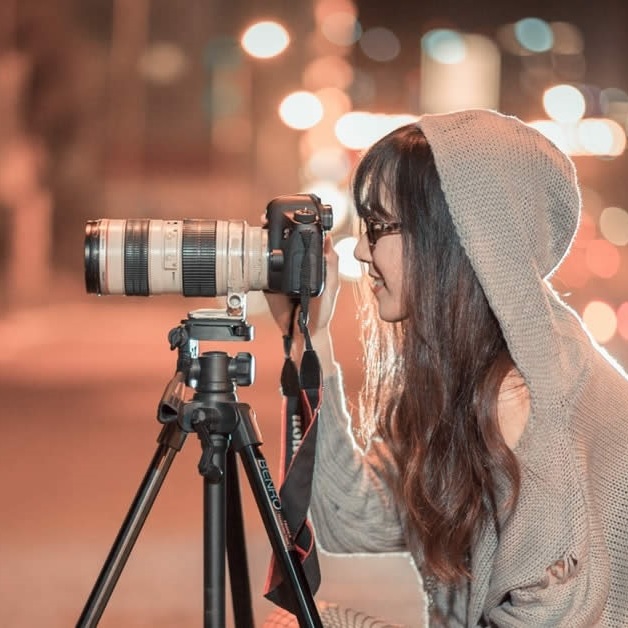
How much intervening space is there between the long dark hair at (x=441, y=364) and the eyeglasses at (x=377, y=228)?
1 cm

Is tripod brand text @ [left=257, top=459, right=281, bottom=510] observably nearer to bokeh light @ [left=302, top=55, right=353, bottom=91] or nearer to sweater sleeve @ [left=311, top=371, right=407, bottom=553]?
sweater sleeve @ [left=311, top=371, right=407, bottom=553]

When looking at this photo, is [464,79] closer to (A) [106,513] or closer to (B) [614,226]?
(B) [614,226]

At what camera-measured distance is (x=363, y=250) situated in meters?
1.96

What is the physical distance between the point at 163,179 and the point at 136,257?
17.1 m

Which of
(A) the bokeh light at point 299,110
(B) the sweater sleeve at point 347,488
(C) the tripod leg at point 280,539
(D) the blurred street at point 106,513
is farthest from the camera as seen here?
(A) the bokeh light at point 299,110

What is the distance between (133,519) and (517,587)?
21.2 inches

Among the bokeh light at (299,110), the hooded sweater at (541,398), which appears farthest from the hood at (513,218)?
the bokeh light at (299,110)

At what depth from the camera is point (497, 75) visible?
20812 mm

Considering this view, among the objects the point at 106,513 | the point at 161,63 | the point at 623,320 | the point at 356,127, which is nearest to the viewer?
the point at 106,513

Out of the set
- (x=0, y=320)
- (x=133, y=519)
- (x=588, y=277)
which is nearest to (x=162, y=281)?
(x=133, y=519)

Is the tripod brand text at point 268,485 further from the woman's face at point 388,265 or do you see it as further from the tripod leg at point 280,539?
the woman's face at point 388,265

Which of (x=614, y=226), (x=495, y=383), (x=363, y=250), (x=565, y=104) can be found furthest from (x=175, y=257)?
(x=565, y=104)

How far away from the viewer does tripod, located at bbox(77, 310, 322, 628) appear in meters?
1.86

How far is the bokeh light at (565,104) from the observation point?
62.4 ft
